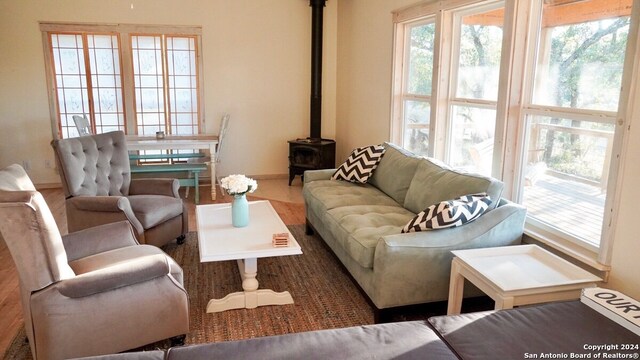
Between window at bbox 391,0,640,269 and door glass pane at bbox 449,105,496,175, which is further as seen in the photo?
door glass pane at bbox 449,105,496,175

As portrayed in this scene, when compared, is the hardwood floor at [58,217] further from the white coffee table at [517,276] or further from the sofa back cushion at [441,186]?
the white coffee table at [517,276]

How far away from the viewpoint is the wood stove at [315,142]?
237 inches

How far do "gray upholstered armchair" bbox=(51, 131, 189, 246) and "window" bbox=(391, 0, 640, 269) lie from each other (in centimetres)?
233

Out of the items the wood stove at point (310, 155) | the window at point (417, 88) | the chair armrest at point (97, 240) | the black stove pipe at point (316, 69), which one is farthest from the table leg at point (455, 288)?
the black stove pipe at point (316, 69)

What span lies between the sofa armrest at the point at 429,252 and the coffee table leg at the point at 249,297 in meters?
0.69

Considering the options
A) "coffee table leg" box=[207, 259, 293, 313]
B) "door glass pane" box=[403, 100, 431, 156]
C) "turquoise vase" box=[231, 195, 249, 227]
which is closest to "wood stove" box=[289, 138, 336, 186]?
"door glass pane" box=[403, 100, 431, 156]

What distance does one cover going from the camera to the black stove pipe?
6090mm

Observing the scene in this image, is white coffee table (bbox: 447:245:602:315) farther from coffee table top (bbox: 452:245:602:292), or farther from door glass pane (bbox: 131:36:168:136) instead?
door glass pane (bbox: 131:36:168:136)

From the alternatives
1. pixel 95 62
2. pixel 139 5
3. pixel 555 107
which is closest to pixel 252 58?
pixel 139 5

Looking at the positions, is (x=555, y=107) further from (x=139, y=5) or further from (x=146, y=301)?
(x=139, y=5)

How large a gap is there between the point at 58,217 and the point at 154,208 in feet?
5.89

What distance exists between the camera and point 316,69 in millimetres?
6191

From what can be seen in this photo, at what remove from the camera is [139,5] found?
225 inches

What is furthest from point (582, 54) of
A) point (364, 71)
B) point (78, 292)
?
point (364, 71)
